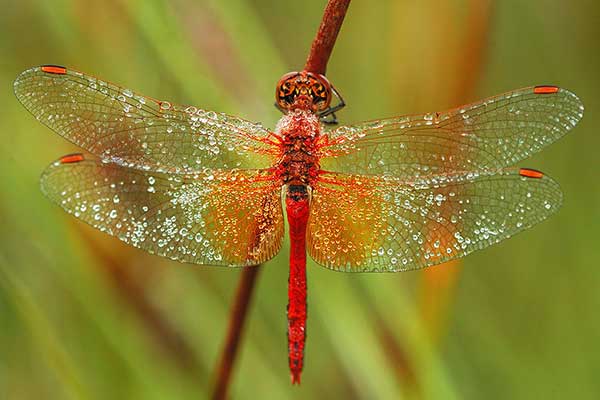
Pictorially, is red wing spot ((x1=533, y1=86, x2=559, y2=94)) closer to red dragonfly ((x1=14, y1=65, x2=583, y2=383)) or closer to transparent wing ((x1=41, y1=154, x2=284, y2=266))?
red dragonfly ((x1=14, y1=65, x2=583, y2=383))

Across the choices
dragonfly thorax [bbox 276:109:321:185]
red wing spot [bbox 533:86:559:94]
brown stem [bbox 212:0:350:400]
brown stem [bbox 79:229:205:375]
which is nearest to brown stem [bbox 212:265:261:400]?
brown stem [bbox 212:0:350:400]

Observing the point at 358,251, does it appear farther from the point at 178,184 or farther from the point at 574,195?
the point at 574,195

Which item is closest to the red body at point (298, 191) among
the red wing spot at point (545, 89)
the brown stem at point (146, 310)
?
the red wing spot at point (545, 89)

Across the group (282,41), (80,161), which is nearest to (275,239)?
(80,161)

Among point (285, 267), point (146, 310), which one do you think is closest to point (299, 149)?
point (146, 310)

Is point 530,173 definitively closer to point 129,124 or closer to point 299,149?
point 299,149

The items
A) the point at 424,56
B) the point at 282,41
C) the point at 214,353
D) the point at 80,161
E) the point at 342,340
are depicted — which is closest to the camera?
the point at 80,161
